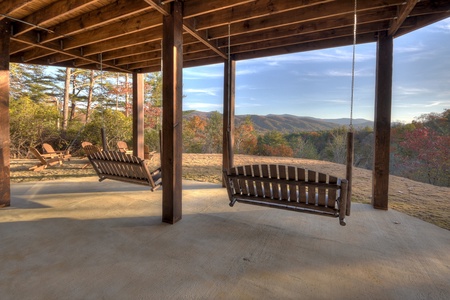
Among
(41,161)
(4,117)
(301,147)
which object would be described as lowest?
(41,161)

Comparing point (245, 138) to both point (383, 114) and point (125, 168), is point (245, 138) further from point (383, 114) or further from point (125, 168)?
point (125, 168)

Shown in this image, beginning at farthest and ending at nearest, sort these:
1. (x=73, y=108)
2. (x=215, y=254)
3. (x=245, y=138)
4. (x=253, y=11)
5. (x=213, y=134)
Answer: (x=73, y=108) → (x=213, y=134) → (x=245, y=138) → (x=253, y=11) → (x=215, y=254)

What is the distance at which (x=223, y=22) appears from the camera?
3287mm

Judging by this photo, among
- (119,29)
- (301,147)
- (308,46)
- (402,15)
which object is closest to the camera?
(402,15)

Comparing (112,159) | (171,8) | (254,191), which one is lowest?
(254,191)

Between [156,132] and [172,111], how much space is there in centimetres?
956

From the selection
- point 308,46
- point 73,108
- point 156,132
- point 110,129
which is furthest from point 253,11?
point 73,108

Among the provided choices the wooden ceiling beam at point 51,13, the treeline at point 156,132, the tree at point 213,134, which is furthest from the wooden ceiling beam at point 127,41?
the tree at point 213,134

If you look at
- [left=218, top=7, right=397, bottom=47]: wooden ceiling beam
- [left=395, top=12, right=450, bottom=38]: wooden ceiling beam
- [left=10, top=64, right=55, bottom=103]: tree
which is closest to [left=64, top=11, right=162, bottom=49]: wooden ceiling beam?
[left=218, top=7, right=397, bottom=47]: wooden ceiling beam

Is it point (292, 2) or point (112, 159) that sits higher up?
point (292, 2)

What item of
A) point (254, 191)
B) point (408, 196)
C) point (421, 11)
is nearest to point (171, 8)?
point (254, 191)

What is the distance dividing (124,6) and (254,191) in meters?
3.07

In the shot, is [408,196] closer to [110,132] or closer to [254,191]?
[254,191]

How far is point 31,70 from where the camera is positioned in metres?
17.6
